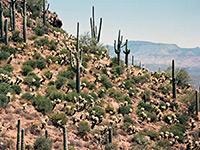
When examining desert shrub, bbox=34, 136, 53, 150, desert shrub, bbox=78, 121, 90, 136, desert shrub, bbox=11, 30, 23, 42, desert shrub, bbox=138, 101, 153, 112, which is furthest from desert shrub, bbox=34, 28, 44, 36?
desert shrub, bbox=34, 136, 53, 150

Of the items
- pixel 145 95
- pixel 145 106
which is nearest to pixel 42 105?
pixel 145 106

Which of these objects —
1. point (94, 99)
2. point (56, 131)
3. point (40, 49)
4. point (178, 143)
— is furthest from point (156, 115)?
point (40, 49)

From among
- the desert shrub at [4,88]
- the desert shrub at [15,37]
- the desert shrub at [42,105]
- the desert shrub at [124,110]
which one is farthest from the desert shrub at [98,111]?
the desert shrub at [15,37]

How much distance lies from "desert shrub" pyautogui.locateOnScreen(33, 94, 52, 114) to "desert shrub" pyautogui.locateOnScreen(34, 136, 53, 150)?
12.5 ft

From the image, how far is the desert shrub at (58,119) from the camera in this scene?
15.9m

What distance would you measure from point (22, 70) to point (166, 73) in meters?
20.2

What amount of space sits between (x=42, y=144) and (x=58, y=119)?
11.1 ft

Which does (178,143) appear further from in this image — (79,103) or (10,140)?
(10,140)

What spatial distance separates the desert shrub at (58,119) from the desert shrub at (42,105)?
2.48 feet

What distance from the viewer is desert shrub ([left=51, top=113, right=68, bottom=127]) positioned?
1588cm

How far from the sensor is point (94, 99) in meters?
21.1

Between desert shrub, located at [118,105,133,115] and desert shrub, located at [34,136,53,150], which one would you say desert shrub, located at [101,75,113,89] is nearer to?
desert shrub, located at [118,105,133,115]

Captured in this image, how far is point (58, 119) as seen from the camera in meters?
16.1

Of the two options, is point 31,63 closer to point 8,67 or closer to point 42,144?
point 8,67
